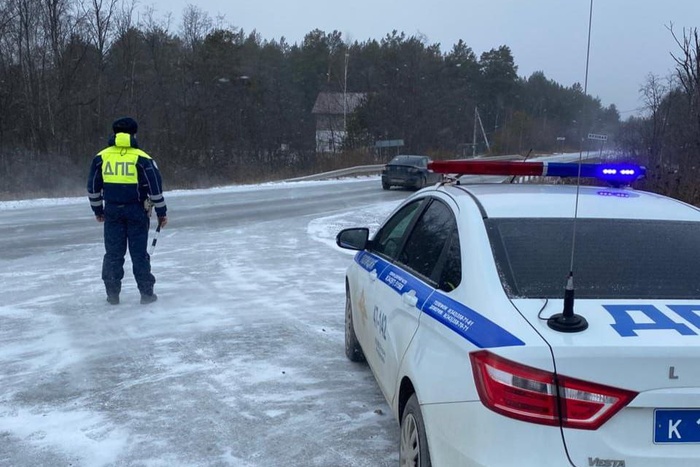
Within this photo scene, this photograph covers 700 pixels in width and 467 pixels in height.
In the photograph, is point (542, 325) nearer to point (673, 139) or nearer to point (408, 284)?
point (408, 284)

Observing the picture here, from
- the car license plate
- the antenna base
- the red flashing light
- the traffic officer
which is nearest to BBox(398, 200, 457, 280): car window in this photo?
the red flashing light

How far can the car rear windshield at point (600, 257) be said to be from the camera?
290 cm

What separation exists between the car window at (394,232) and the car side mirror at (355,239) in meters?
0.13

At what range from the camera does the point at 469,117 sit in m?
76.6

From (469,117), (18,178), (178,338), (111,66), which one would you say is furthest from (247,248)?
(469,117)

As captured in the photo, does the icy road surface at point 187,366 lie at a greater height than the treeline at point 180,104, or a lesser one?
lesser

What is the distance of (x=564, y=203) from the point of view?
11.8 feet

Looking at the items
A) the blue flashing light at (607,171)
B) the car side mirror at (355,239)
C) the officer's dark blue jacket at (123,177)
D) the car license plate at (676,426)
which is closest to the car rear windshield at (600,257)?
the car license plate at (676,426)

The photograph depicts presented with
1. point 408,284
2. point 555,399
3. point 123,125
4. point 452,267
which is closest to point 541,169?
point 408,284

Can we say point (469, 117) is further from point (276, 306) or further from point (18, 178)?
point (276, 306)

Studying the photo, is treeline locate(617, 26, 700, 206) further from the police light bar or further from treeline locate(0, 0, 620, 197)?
the police light bar

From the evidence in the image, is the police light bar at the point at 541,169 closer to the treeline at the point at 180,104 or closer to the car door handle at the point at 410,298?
the car door handle at the point at 410,298

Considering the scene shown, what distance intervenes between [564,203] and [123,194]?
16.5ft

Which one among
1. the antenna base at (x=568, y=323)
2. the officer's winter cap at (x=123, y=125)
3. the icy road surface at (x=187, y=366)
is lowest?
the icy road surface at (x=187, y=366)
